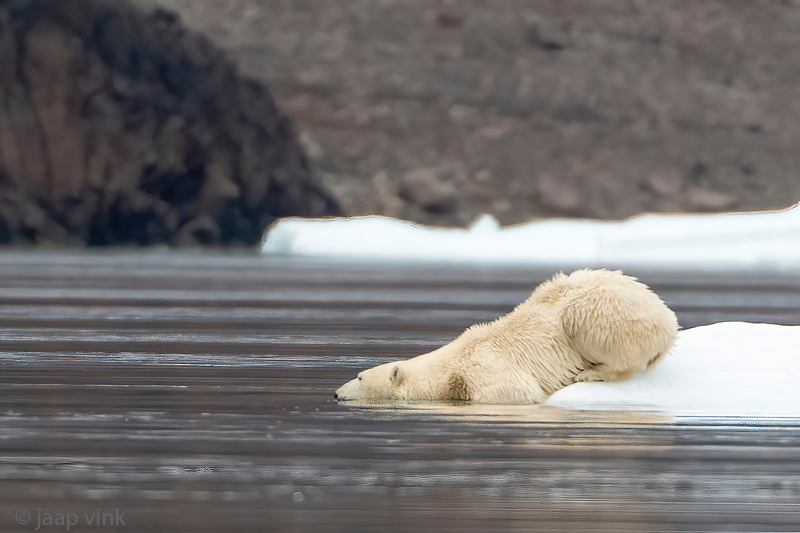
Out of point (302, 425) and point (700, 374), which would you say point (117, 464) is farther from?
point (700, 374)

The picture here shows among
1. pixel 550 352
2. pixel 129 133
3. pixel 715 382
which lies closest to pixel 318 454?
pixel 550 352

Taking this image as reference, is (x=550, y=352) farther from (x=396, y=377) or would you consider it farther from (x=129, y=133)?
(x=129, y=133)

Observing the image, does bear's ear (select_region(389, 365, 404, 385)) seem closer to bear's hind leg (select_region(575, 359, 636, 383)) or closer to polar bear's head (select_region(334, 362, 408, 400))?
polar bear's head (select_region(334, 362, 408, 400))

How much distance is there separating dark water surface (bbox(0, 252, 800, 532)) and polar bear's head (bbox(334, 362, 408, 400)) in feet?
0.48

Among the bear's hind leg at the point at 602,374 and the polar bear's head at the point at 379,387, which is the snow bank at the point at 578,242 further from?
the polar bear's head at the point at 379,387

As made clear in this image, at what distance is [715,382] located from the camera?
561 cm

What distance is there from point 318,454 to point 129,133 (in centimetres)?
5789

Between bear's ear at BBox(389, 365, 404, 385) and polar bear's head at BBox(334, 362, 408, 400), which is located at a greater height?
bear's ear at BBox(389, 365, 404, 385)

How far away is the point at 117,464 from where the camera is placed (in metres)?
3.90

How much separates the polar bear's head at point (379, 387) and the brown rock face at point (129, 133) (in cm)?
4799

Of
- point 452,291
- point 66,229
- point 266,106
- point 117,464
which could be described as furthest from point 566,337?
point 266,106

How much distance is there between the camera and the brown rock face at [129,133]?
55.3 m

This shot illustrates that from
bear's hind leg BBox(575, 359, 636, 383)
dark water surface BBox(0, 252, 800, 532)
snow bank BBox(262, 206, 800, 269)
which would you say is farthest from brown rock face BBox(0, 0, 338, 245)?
bear's hind leg BBox(575, 359, 636, 383)

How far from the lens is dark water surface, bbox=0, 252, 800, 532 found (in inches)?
128
